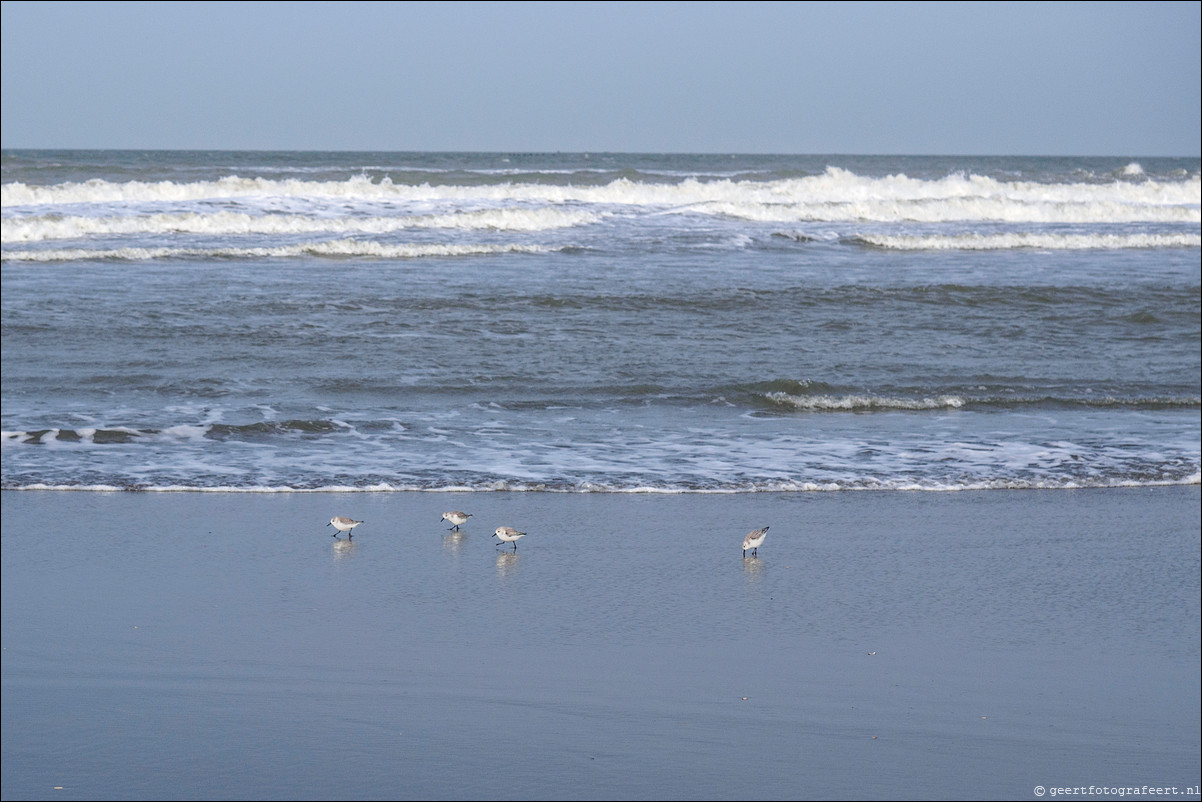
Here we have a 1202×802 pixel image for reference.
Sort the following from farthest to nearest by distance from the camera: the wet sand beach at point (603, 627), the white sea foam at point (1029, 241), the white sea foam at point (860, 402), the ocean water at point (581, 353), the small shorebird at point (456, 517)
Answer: the white sea foam at point (1029, 241) → the white sea foam at point (860, 402) → the ocean water at point (581, 353) → the small shorebird at point (456, 517) → the wet sand beach at point (603, 627)

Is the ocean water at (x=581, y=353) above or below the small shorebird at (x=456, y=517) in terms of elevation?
above

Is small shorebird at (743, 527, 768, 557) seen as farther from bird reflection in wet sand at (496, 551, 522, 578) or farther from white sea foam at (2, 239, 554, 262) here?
white sea foam at (2, 239, 554, 262)

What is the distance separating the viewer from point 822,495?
701 cm

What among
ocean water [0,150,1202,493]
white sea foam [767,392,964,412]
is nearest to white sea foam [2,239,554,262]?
ocean water [0,150,1202,493]

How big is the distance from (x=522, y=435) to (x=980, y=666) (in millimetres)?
4694

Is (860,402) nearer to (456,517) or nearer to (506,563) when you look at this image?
(456,517)

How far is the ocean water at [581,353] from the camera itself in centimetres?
775

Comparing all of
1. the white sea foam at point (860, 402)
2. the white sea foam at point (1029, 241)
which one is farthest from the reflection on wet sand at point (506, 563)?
the white sea foam at point (1029, 241)

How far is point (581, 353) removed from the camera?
38.8 feet

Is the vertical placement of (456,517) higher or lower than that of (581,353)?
lower

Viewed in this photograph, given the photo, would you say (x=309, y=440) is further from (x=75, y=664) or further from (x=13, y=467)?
(x=75, y=664)

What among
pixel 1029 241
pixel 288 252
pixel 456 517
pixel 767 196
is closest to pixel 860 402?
pixel 456 517

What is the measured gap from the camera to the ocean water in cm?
775

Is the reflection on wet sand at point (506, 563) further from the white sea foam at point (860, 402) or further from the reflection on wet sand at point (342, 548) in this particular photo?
the white sea foam at point (860, 402)
